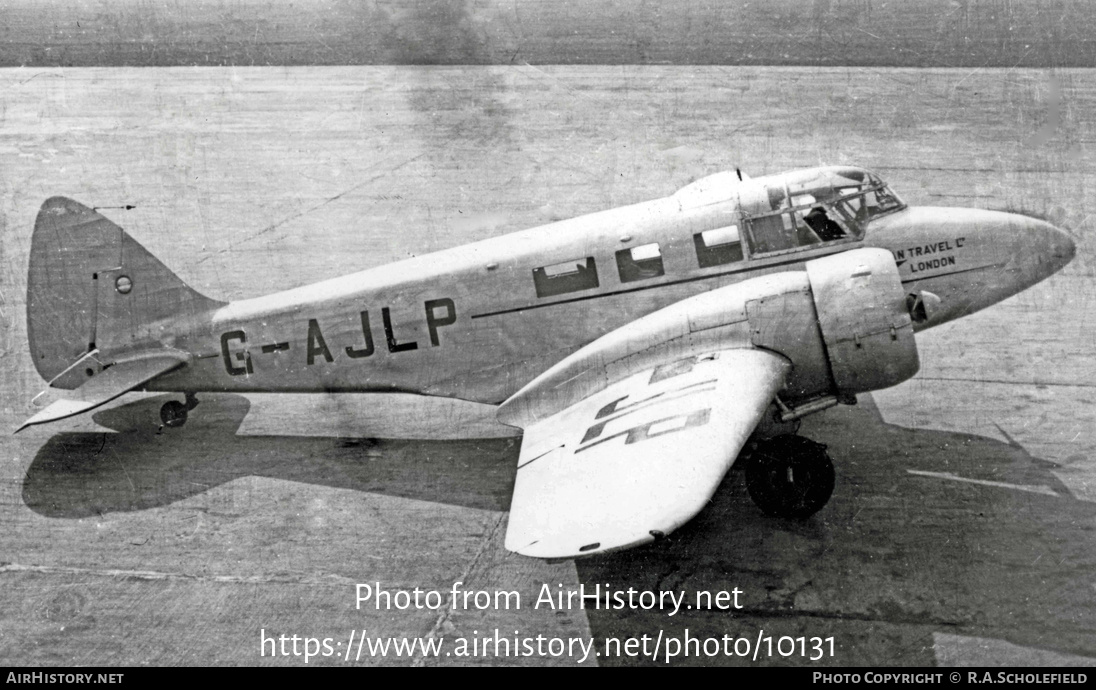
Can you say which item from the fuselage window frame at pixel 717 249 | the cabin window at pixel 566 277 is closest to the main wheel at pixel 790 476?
the fuselage window frame at pixel 717 249

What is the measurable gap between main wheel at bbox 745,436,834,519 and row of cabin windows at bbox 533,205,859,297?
223 centimetres

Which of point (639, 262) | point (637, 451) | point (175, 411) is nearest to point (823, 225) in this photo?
point (639, 262)

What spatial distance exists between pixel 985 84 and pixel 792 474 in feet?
51.4

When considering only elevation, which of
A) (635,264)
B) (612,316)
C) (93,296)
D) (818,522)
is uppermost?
(635,264)

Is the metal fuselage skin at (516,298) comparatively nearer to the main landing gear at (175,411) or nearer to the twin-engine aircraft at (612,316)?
the twin-engine aircraft at (612,316)

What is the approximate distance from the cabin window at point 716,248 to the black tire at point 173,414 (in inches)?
259

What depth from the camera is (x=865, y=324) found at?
10562mm

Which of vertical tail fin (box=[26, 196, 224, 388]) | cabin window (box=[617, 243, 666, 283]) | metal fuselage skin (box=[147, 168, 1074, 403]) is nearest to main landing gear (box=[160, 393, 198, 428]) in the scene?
metal fuselage skin (box=[147, 168, 1074, 403])

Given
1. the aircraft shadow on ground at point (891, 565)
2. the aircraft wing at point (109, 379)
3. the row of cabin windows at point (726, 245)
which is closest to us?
the aircraft shadow on ground at point (891, 565)

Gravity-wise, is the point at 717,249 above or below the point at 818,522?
above

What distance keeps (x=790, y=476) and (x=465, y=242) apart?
29.4ft

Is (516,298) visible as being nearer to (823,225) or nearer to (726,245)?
(726,245)

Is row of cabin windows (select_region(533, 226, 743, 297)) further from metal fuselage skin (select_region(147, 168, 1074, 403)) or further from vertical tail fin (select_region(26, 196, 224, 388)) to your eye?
vertical tail fin (select_region(26, 196, 224, 388))

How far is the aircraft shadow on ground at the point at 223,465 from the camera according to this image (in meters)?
12.2
